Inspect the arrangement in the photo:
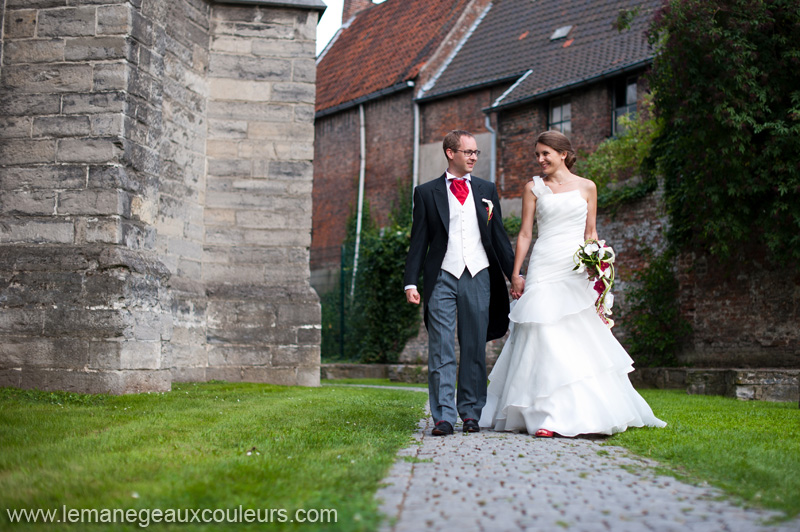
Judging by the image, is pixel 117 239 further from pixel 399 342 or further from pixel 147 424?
pixel 399 342

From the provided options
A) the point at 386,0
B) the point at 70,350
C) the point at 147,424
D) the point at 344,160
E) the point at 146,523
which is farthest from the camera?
the point at 386,0

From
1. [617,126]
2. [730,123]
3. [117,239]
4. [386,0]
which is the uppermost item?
[386,0]

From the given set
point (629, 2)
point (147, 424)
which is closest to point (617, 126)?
point (629, 2)

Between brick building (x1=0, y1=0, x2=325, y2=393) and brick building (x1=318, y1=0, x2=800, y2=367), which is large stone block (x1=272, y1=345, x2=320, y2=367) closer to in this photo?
brick building (x1=0, y1=0, x2=325, y2=393)

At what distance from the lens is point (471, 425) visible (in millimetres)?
5816

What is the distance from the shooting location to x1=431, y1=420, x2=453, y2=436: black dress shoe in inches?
218

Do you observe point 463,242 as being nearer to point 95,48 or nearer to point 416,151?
point 95,48

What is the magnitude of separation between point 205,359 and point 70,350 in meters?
3.13

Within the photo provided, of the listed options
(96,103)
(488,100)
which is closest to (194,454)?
(96,103)

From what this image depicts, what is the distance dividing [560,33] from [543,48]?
0.63 m

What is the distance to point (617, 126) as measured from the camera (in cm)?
2038

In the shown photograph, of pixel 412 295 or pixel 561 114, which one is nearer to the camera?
pixel 412 295

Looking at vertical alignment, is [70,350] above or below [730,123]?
below

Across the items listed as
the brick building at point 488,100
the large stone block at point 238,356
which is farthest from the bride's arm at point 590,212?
the brick building at point 488,100
